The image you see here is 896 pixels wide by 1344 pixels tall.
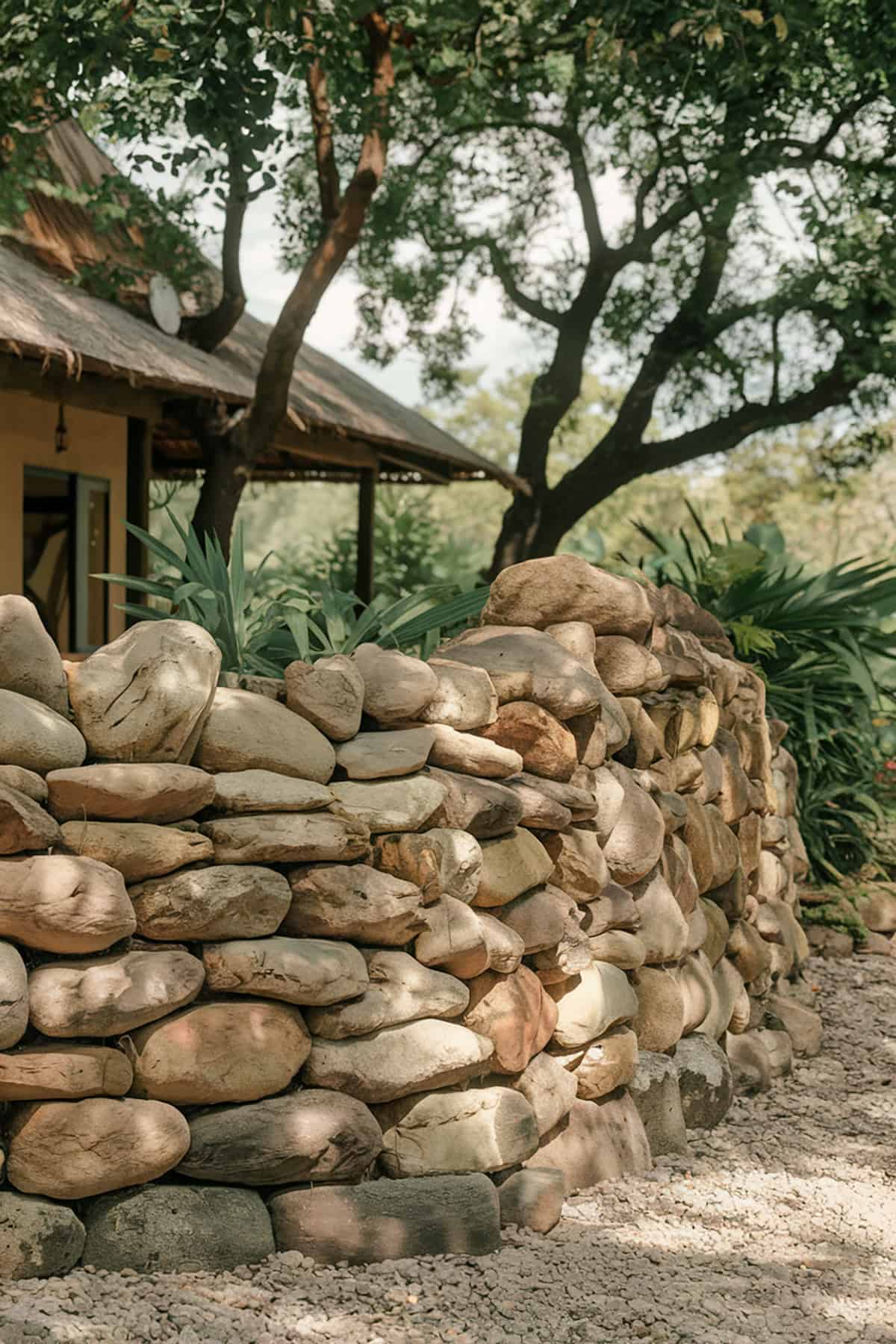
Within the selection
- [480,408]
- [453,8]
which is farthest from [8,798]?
[480,408]

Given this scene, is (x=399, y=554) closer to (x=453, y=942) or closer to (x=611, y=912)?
(x=611, y=912)

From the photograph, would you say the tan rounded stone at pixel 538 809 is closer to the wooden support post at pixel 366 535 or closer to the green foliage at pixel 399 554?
the wooden support post at pixel 366 535

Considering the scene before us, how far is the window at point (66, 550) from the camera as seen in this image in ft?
31.0

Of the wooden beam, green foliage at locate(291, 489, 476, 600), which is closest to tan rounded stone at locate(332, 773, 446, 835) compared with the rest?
the wooden beam

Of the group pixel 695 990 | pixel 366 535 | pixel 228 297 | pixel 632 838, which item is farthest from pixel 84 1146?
pixel 366 535

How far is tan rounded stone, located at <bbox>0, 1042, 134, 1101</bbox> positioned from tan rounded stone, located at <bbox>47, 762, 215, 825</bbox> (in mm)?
470

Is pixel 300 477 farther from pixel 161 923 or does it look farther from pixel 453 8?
pixel 161 923

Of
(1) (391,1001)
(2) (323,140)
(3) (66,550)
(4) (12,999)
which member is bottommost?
(1) (391,1001)

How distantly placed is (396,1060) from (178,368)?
229 inches

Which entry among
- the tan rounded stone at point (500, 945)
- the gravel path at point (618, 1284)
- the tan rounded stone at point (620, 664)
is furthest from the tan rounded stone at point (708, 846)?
the tan rounded stone at point (500, 945)

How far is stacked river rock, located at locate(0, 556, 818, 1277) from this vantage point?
2740 mm

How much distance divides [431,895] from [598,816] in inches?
36.7

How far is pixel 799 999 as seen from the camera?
571 cm

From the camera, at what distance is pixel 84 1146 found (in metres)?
2.70
